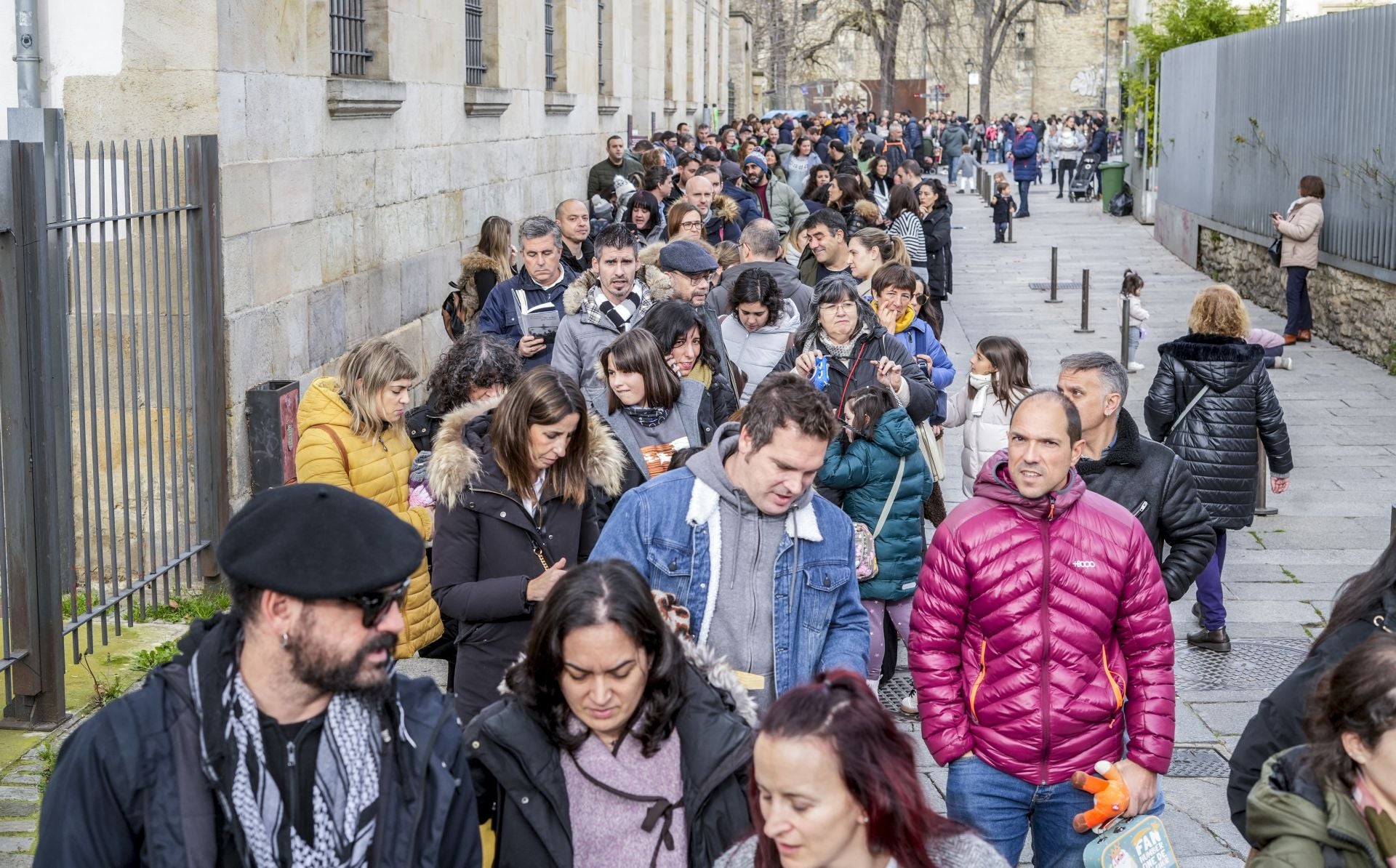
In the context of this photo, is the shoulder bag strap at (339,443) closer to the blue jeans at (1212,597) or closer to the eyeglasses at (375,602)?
the eyeglasses at (375,602)

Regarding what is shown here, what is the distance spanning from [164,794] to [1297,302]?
15.7 m

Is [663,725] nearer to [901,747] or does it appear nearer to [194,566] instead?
[901,747]

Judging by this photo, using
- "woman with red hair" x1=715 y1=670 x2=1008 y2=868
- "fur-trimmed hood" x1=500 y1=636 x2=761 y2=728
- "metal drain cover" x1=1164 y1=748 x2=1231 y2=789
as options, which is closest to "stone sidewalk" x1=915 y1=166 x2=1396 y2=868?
"metal drain cover" x1=1164 y1=748 x2=1231 y2=789

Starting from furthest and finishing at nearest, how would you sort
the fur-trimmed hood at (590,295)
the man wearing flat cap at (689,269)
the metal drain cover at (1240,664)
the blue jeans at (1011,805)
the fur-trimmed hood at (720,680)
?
the man wearing flat cap at (689,269)
the fur-trimmed hood at (590,295)
the metal drain cover at (1240,664)
the blue jeans at (1011,805)
the fur-trimmed hood at (720,680)

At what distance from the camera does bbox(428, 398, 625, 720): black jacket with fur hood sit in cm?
449

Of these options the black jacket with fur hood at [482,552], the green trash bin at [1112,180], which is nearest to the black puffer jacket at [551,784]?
the black jacket with fur hood at [482,552]

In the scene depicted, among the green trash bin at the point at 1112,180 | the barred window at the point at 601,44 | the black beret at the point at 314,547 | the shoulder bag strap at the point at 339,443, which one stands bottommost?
the shoulder bag strap at the point at 339,443

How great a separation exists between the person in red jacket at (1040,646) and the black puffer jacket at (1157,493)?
1.04 m

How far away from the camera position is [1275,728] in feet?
11.0

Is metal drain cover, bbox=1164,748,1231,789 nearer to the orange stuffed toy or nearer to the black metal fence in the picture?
the orange stuffed toy

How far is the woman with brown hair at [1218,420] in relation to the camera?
24.9 feet

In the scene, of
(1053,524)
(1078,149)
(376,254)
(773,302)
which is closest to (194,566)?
(773,302)

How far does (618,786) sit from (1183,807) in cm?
345

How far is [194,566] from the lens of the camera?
7.74m
